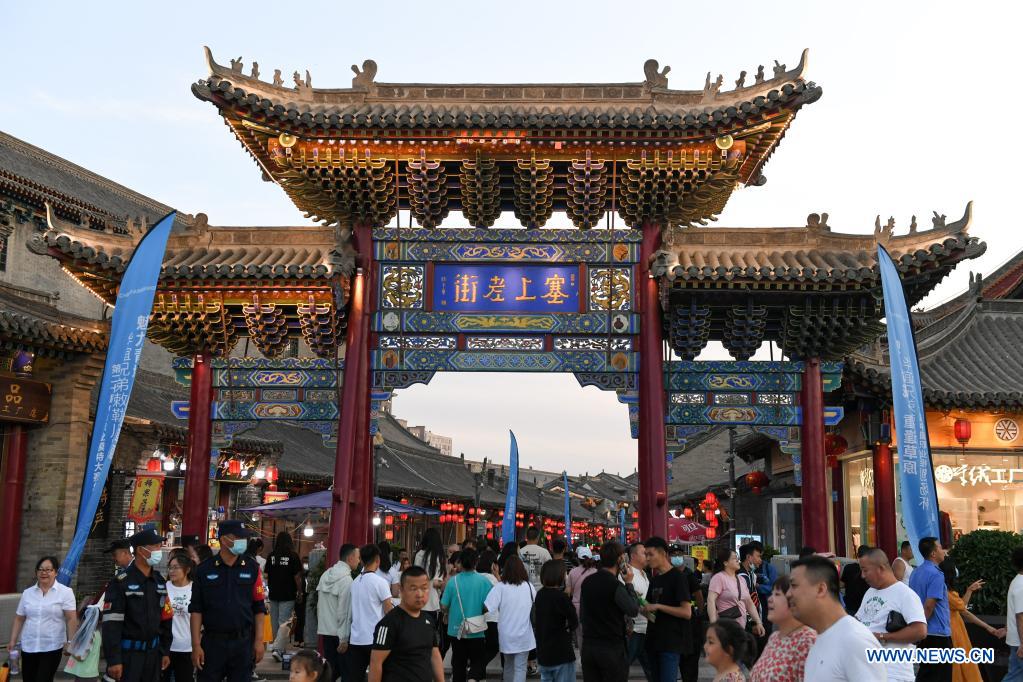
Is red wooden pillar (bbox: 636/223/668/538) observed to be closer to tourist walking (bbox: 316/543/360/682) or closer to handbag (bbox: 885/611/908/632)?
tourist walking (bbox: 316/543/360/682)

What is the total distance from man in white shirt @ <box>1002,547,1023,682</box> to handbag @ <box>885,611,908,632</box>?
222 cm

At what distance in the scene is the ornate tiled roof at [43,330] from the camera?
2030cm

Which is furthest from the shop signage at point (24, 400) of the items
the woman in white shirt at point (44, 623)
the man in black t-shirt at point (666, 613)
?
the man in black t-shirt at point (666, 613)

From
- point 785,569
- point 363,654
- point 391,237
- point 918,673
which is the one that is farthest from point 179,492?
point 918,673

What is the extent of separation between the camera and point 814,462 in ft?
54.7

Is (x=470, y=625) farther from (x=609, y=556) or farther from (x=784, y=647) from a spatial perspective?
(x=784, y=647)

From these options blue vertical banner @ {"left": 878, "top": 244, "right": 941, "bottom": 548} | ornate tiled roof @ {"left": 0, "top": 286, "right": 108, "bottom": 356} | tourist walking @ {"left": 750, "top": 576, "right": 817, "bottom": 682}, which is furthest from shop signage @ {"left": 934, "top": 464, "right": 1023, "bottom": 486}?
tourist walking @ {"left": 750, "top": 576, "right": 817, "bottom": 682}

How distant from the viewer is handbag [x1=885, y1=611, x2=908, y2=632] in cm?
740

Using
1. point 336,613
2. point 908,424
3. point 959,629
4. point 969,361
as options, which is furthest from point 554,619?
point 969,361

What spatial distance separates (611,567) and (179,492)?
20.9 meters

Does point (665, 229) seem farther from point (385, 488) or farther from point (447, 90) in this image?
point (385, 488)

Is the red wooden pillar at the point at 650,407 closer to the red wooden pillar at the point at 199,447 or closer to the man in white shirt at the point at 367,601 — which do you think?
the man in white shirt at the point at 367,601

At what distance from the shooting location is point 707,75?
1672 centimetres

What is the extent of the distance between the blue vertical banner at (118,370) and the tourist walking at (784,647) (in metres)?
7.60
